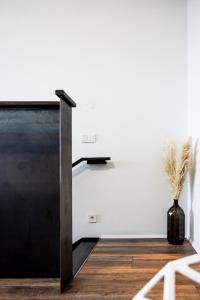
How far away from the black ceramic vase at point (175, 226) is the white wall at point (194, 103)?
114 millimetres

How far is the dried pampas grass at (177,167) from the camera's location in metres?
2.67

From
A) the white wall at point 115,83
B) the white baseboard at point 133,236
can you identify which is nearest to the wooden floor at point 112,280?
the white baseboard at point 133,236

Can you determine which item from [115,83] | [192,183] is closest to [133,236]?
[192,183]

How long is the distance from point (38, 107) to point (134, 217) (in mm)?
1693

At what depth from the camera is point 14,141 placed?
192cm

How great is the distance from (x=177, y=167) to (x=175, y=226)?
0.58 metres

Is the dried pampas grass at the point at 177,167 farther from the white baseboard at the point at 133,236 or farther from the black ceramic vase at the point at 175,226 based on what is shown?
the white baseboard at the point at 133,236

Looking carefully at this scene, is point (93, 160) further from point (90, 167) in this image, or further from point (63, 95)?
point (63, 95)

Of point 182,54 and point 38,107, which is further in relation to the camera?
point 182,54

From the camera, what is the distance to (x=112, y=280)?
6.10ft

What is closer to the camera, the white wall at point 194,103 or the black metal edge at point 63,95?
the black metal edge at point 63,95

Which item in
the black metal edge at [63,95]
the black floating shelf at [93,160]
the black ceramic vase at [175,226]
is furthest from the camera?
the black floating shelf at [93,160]

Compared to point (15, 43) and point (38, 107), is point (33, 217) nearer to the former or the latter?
point (38, 107)

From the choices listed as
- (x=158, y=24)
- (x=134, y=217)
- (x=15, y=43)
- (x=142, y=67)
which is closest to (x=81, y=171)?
(x=134, y=217)
